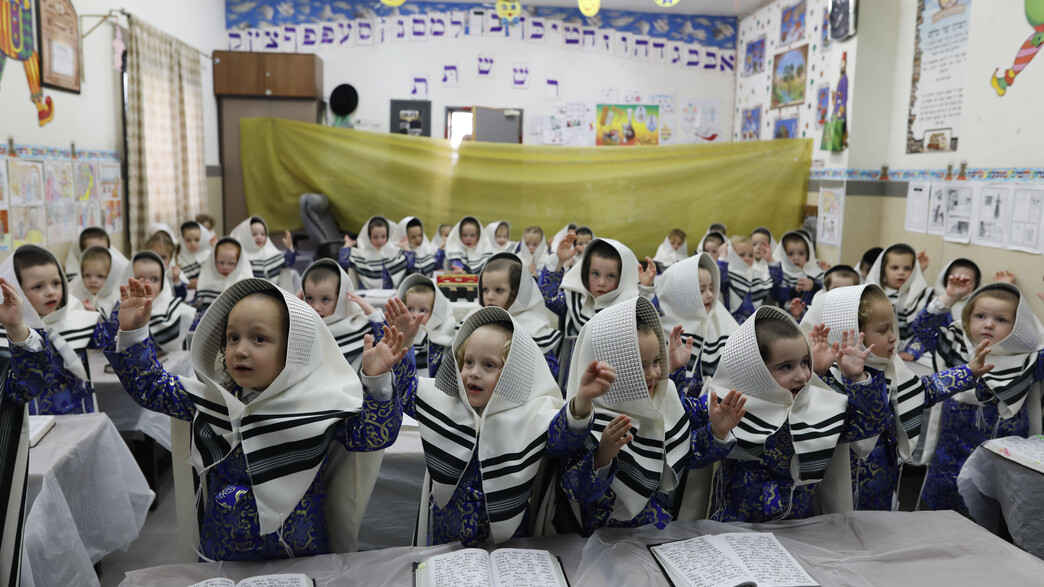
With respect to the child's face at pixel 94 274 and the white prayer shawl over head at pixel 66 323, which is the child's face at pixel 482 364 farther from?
the child's face at pixel 94 274

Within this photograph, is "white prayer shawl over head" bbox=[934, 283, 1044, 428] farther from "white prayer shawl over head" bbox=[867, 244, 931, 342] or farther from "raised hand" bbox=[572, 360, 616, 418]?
"raised hand" bbox=[572, 360, 616, 418]

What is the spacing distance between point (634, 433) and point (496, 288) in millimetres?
1996

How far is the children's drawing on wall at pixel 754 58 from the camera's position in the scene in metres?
10.1

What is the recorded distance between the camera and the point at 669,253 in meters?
7.60

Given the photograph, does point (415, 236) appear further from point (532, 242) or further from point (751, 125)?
point (751, 125)

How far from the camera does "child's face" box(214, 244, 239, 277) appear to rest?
5117mm

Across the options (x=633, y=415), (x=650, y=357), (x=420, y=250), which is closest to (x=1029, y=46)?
(x=650, y=357)

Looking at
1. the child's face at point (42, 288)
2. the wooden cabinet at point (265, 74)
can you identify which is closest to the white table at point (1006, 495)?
the child's face at point (42, 288)

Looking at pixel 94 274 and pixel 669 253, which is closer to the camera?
pixel 94 274

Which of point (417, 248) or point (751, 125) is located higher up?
point (751, 125)

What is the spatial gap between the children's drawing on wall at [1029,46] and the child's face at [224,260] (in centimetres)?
591

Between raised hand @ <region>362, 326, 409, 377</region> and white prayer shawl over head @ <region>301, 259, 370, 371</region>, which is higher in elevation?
raised hand @ <region>362, 326, 409, 377</region>

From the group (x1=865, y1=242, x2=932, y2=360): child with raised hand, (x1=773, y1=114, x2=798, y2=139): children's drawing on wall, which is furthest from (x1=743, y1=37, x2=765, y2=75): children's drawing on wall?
(x1=865, y1=242, x2=932, y2=360): child with raised hand

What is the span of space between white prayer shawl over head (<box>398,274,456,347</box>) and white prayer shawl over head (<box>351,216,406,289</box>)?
8.67 feet
